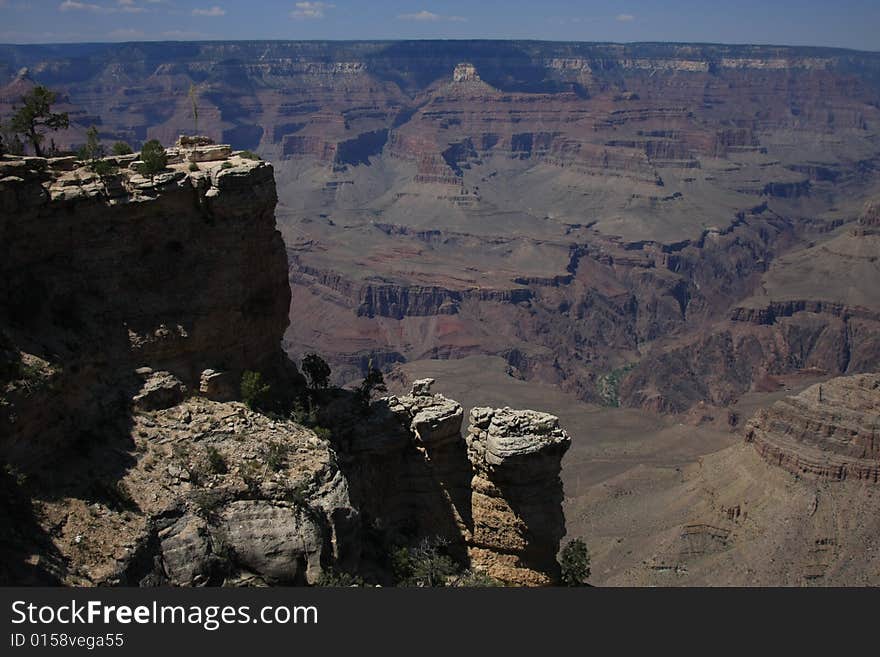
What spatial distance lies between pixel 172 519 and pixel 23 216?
1122 cm

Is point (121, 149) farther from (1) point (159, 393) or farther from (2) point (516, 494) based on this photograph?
(2) point (516, 494)

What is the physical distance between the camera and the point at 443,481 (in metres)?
36.8

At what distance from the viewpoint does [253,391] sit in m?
32.9

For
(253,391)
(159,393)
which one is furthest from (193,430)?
(253,391)

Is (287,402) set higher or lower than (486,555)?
higher

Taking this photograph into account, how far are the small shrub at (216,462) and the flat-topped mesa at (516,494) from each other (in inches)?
432

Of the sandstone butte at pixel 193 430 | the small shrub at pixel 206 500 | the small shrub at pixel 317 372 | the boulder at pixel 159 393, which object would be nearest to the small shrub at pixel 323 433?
the sandstone butte at pixel 193 430

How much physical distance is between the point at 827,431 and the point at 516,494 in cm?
4808

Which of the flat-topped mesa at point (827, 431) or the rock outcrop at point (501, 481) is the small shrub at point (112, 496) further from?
the flat-topped mesa at point (827, 431)

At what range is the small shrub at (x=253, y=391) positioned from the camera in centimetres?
3284

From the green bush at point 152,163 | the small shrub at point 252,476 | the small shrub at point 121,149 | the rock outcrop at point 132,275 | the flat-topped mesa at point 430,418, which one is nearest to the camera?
the small shrub at point 252,476

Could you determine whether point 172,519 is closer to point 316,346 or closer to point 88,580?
point 88,580

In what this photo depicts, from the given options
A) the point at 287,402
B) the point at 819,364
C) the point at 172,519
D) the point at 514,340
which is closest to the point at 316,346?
the point at 514,340

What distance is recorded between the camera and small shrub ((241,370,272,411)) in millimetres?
32844
